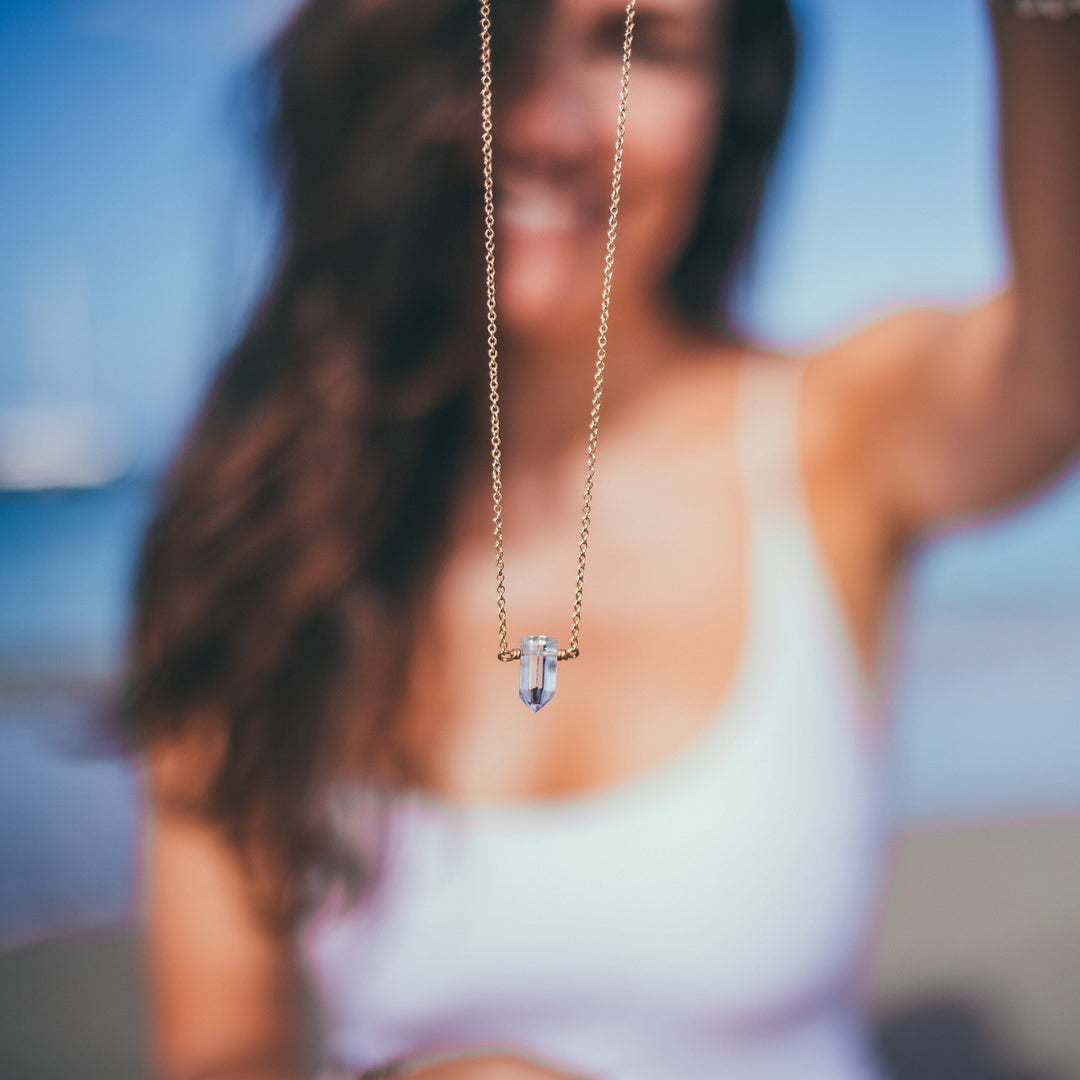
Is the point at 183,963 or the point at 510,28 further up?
the point at 510,28

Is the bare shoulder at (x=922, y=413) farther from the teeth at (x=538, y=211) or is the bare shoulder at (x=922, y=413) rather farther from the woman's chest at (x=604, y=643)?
the teeth at (x=538, y=211)

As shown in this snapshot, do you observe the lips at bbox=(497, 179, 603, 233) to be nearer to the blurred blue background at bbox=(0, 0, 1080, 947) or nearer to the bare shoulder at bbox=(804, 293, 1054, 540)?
the blurred blue background at bbox=(0, 0, 1080, 947)

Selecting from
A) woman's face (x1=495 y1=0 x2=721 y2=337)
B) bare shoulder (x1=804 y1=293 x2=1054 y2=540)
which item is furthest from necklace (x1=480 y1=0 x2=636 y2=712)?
bare shoulder (x1=804 y1=293 x2=1054 y2=540)

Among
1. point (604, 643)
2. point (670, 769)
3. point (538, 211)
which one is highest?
point (538, 211)

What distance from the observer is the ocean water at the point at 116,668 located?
1.07m

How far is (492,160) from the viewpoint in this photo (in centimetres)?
106

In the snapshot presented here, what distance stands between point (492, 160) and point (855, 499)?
0.54 m

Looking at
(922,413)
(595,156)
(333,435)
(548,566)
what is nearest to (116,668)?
(333,435)

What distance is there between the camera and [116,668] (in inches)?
43.2

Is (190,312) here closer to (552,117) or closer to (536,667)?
(552,117)

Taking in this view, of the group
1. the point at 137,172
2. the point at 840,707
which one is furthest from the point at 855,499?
the point at 137,172

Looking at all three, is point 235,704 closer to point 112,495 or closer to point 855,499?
point 112,495

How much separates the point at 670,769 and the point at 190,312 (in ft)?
2.42

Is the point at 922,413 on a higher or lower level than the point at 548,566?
higher
